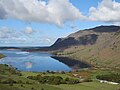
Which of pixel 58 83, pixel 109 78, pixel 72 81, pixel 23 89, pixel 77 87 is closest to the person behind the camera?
pixel 23 89

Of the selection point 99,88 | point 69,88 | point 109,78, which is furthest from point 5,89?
point 109,78

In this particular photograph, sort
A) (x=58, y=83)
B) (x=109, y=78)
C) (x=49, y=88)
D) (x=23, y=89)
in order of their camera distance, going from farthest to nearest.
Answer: (x=109, y=78)
(x=58, y=83)
(x=49, y=88)
(x=23, y=89)

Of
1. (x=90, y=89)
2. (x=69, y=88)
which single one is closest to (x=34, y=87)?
(x=69, y=88)

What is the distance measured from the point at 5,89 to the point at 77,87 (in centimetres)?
4649

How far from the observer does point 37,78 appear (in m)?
184

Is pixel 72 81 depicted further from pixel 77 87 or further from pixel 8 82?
pixel 8 82

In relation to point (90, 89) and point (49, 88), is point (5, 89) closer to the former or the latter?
point (49, 88)

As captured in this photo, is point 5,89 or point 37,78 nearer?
point 5,89

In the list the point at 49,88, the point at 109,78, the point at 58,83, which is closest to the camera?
the point at 49,88

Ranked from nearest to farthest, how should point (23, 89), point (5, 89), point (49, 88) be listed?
point (5, 89), point (23, 89), point (49, 88)

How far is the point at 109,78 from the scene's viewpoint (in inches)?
7746

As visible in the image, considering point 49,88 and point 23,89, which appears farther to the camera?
point 49,88

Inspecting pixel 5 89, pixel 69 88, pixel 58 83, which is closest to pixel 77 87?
pixel 69 88

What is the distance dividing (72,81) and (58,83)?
45.7ft
